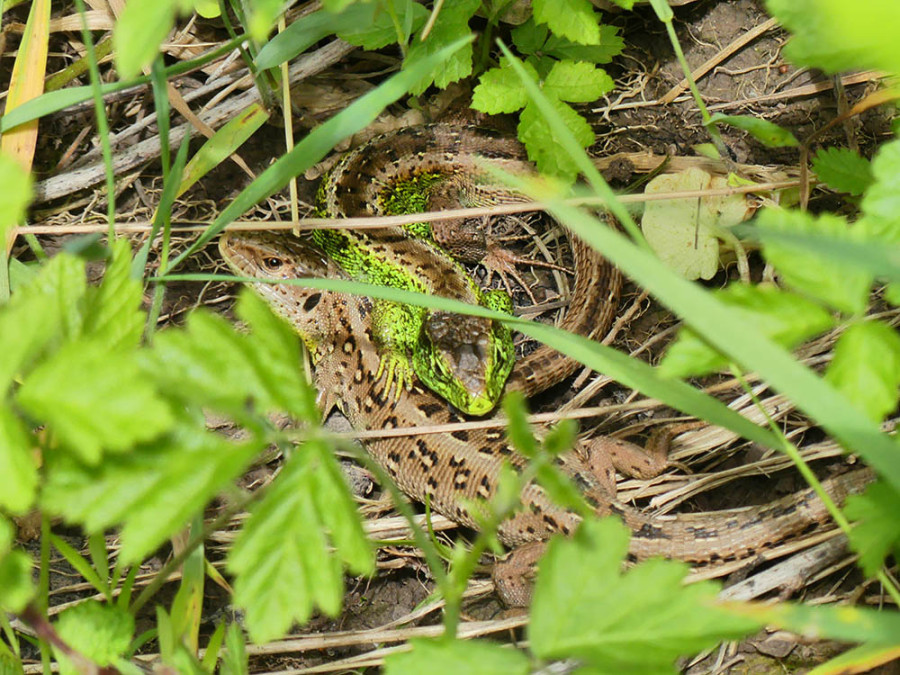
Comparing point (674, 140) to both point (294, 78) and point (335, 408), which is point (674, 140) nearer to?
point (294, 78)

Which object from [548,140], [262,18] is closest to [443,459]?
[548,140]

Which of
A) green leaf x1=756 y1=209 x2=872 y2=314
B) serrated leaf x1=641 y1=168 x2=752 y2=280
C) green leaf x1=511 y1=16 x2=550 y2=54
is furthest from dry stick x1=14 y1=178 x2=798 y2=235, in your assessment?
Answer: green leaf x1=756 y1=209 x2=872 y2=314

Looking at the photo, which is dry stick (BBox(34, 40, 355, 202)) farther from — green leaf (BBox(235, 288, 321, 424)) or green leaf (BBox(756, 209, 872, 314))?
green leaf (BBox(756, 209, 872, 314))

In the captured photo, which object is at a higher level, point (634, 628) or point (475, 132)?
point (475, 132)

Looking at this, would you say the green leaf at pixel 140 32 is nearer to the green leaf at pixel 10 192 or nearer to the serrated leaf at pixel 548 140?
the green leaf at pixel 10 192

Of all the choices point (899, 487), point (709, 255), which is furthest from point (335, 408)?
point (899, 487)

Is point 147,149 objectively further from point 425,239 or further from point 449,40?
point 449,40
